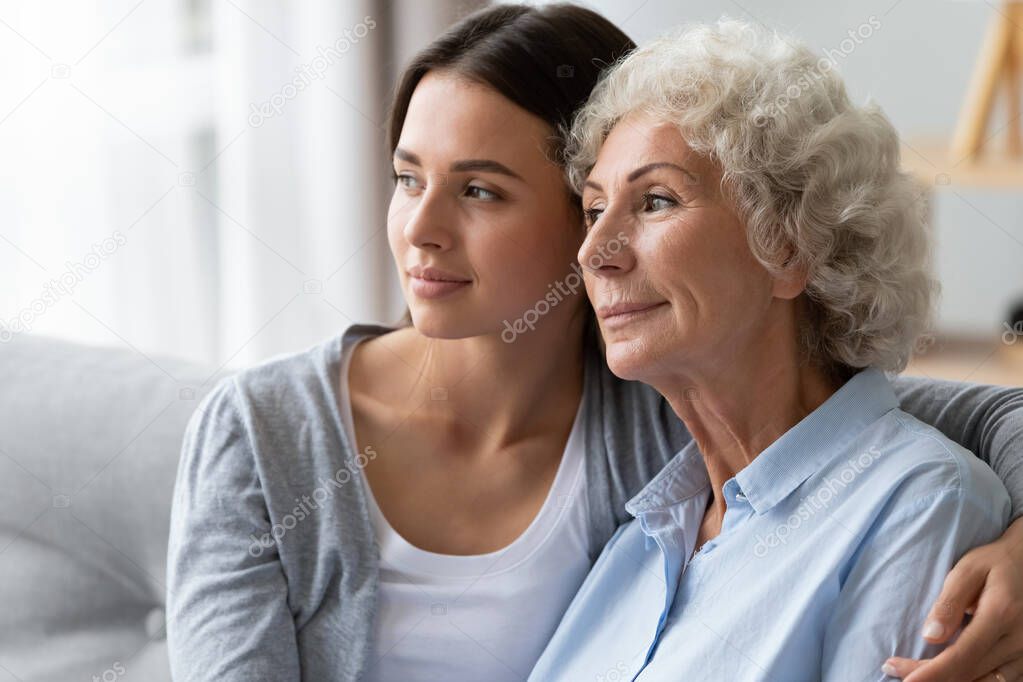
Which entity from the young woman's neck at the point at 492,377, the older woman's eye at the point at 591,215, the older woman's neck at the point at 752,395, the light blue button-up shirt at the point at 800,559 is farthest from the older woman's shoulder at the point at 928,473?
the young woman's neck at the point at 492,377

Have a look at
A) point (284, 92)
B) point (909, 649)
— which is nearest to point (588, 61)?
point (909, 649)

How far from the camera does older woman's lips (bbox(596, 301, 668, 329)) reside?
1365 millimetres

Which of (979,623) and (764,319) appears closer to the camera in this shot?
(979,623)

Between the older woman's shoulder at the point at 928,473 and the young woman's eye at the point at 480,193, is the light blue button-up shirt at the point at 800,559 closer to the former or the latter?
the older woman's shoulder at the point at 928,473

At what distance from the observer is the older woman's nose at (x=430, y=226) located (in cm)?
152

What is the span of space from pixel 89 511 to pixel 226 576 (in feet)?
1.72

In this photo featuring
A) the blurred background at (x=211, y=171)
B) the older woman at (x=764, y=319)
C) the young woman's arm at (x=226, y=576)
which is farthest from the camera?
the blurred background at (x=211, y=171)

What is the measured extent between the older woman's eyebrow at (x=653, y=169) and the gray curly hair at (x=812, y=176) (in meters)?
0.03

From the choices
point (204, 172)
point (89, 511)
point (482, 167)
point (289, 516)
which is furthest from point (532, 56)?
point (204, 172)

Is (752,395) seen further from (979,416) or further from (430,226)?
(430,226)

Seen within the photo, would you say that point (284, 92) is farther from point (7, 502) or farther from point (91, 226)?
point (7, 502)

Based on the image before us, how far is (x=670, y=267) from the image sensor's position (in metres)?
1.34

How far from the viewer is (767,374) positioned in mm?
1394

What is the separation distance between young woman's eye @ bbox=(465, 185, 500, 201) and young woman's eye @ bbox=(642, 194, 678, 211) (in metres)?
0.24
